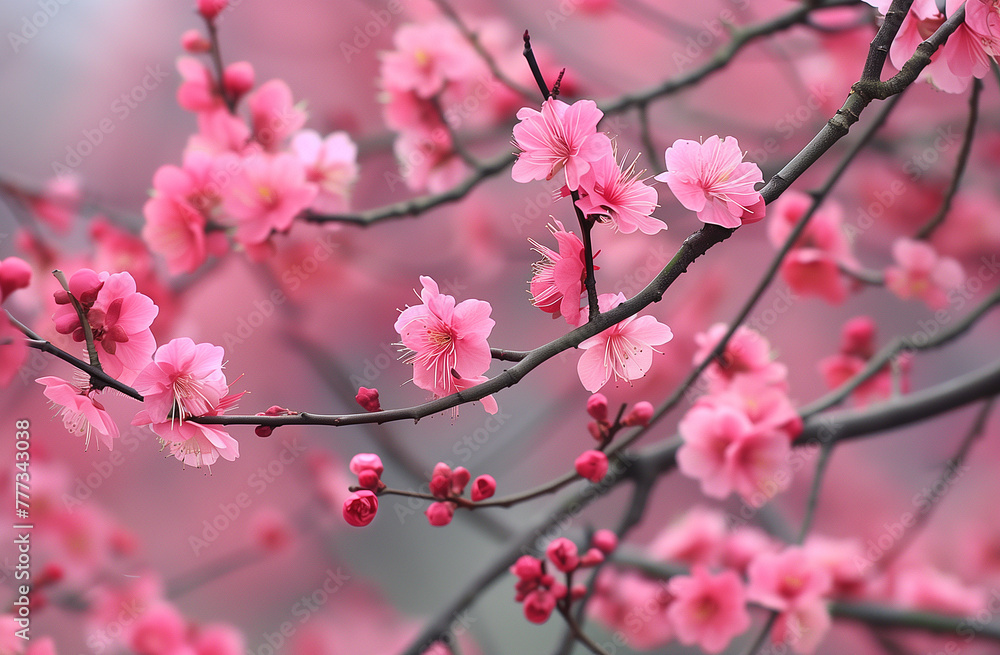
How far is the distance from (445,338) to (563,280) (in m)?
0.06

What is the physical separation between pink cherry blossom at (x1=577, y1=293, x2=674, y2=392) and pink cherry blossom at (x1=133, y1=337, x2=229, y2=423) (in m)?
0.18

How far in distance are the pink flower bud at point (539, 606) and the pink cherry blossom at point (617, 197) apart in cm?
28

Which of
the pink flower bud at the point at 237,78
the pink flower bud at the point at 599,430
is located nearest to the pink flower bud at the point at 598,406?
the pink flower bud at the point at 599,430

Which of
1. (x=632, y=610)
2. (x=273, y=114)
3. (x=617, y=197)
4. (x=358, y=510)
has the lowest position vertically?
(x=632, y=610)

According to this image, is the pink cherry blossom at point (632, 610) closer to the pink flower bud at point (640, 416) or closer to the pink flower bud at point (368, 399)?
the pink flower bud at point (640, 416)

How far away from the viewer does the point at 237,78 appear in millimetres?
599

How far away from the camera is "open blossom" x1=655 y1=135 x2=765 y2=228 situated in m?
0.28

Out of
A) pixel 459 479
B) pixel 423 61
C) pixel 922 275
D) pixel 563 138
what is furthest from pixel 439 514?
pixel 922 275

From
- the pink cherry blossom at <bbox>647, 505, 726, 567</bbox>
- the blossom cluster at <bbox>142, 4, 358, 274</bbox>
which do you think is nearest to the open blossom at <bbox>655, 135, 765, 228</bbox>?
the blossom cluster at <bbox>142, 4, 358, 274</bbox>

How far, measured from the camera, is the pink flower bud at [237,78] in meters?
0.60

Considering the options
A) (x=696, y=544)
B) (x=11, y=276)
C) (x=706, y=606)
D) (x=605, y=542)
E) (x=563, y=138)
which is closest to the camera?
(x=563, y=138)

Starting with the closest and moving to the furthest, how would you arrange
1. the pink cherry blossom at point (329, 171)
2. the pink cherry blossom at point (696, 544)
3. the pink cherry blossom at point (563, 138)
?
1. the pink cherry blossom at point (563, 138)
2. the pink cherry blossom at point (329, 171)
3. the pink cherry blossom at point (696, 544)

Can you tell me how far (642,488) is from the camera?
0.59m

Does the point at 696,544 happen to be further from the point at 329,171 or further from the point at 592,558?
the point at 329,171
